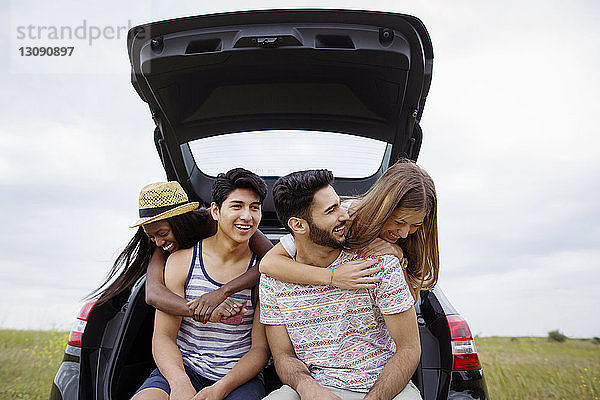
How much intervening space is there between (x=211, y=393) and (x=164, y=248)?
665 millimetres

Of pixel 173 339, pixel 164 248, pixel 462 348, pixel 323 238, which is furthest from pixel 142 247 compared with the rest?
pixel 462 348

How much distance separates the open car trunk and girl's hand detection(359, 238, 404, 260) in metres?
0.82

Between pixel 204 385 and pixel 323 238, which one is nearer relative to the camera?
pixel 323 238

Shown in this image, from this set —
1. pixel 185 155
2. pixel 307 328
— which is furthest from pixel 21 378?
pixel 307 328

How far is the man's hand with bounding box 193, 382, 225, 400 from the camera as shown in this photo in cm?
194

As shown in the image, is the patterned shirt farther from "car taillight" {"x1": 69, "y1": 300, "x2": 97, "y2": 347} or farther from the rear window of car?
the rear window of car

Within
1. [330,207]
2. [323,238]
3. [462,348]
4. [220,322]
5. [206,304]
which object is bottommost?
[462,348]

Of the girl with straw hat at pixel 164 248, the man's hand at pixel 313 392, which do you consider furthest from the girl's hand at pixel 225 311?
the man's hand at pixel 313 392

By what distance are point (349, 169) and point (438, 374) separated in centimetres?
146

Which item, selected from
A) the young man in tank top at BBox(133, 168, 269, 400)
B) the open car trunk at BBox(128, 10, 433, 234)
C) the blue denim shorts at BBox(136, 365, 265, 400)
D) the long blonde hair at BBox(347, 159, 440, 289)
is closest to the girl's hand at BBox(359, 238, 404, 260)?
the long blonde hair at BBox(347, 159, 440, 289)

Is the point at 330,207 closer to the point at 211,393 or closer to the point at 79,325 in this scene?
the point at 211,393

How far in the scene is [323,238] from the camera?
196 cm

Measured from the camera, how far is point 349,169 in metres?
3.20

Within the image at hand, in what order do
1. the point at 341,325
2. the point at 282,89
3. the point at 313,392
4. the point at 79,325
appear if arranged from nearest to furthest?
1. the point at 313,392
2. the point at 341,325
3. the point at 79,325
4. the point at 282,89
